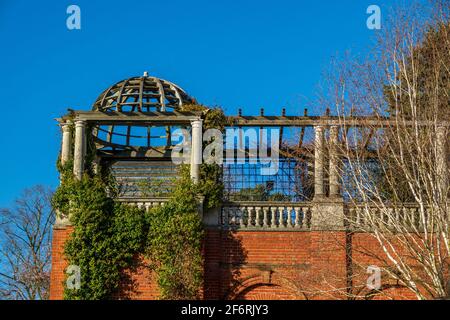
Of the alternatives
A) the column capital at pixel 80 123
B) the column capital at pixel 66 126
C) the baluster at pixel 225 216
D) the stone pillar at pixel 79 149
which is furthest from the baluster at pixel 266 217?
the column capital at pixel 66 126

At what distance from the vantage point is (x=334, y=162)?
20547 mm

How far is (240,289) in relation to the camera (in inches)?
892

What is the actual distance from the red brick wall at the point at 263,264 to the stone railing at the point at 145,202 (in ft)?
4.89

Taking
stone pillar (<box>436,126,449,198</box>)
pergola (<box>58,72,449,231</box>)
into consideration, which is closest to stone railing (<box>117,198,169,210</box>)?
pergola (<box>58,72,449,231</box>)

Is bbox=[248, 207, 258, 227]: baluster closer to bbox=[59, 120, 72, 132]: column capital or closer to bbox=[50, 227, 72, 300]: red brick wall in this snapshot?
bbox=[50, 227, 72, 300]: red brick wall

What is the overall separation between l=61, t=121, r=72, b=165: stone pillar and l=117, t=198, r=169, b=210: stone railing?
7.68 ft

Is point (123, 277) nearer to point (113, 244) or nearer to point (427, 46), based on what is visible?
point (113, 244)

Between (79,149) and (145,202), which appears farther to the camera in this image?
(79,149)

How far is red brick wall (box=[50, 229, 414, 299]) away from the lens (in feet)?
73.0

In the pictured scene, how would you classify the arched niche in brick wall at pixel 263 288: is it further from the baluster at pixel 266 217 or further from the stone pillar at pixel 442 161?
the stone pillar at pixel 442 161

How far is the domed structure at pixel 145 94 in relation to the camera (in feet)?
82.2

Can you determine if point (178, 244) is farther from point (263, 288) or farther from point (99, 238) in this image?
point (263, 288)

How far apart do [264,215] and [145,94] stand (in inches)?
218

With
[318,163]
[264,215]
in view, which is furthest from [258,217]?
[318,163]
